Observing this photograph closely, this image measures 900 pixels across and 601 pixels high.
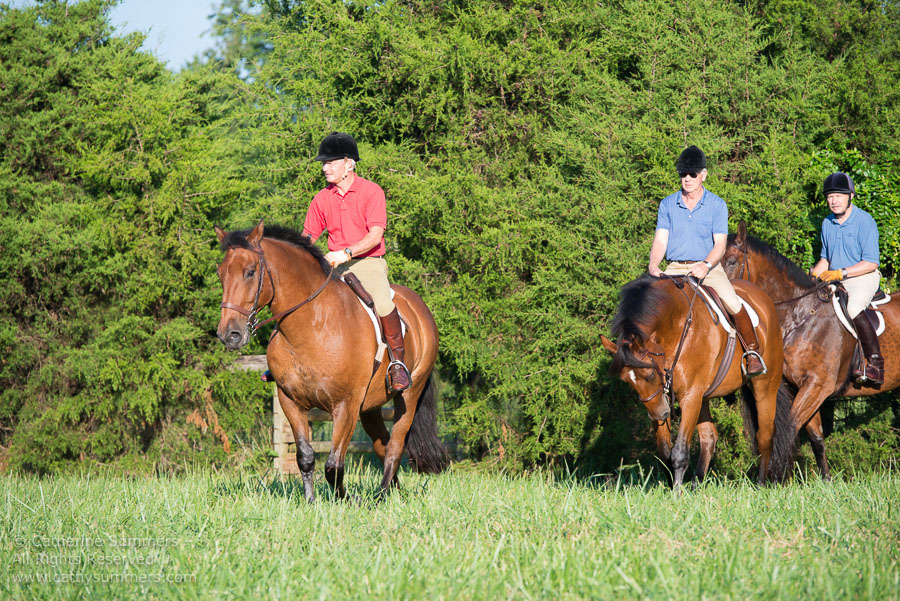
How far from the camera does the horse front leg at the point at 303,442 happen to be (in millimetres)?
6383

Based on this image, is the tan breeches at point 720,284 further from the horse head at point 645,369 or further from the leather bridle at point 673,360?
the horse head at point 645,369

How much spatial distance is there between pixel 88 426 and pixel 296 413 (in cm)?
577

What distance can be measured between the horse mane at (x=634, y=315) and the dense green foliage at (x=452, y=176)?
2.71 meters

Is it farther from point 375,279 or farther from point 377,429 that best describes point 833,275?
point 377,429

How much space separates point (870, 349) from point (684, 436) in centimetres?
321

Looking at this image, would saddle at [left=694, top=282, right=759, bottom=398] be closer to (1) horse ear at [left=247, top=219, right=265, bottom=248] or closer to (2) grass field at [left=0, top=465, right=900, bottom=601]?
(2) grass field at [left=0, top=465, right=900, bottom=601]

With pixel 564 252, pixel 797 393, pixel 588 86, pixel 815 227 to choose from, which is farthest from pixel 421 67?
pixel 797 393

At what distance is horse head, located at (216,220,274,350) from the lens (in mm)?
5659

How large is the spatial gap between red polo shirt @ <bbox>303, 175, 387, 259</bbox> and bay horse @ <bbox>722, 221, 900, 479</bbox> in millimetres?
3857

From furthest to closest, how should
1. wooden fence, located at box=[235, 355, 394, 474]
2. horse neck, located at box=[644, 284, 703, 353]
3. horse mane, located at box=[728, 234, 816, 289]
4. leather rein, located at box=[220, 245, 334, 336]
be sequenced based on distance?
wooden fence, located at box=[235, 355, 394, 474]
horse mane, located at box=[728, 234, 816, 289]
horse neck, located at box=[644, 284, 703, 353]
leather rein, located at box=[220, 245, 334, 336]

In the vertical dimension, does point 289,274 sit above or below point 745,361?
above

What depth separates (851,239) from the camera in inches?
331

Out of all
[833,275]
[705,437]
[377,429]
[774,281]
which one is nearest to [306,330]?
[377,429]

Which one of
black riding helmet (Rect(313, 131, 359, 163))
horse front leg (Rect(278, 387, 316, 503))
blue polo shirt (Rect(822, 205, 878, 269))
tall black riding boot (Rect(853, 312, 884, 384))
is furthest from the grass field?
blue polo shirt (Rect(822, 205, 878, 269))
